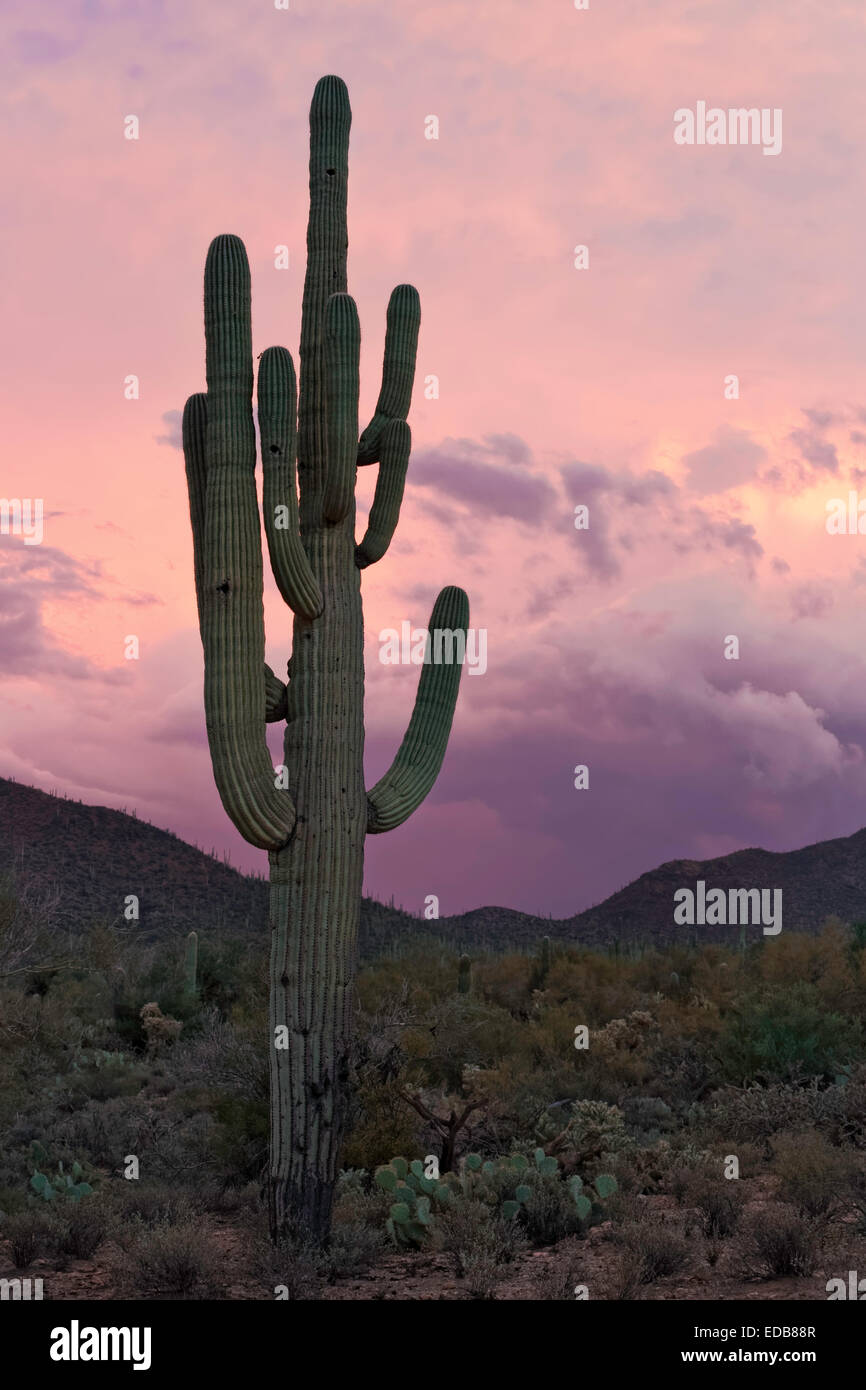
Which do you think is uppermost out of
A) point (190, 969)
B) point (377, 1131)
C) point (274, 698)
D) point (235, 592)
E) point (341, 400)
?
point (341, 400)

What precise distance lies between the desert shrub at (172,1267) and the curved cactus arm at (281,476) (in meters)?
4.63

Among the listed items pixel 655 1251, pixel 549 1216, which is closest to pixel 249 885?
pixel 549 1216

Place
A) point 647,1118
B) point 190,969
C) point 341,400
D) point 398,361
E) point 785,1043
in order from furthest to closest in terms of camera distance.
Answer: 1. point 190,969
2. point 785,1043
3. point 647,1118
4. point 398,361
5. point 341,400

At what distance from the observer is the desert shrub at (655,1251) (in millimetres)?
8891

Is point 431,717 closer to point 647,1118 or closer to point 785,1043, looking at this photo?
point 647,1118

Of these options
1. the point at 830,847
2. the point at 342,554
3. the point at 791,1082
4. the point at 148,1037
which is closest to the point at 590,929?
the point at 830,847

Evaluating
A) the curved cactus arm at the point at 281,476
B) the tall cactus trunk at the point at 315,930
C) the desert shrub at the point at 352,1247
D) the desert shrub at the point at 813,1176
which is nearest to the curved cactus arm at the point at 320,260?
the curved cactus arm at the point at 281,476

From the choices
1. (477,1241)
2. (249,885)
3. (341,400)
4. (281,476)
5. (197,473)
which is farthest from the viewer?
(249,885)

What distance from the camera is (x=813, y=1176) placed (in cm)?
1033

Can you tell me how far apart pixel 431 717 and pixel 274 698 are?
5.79 feet

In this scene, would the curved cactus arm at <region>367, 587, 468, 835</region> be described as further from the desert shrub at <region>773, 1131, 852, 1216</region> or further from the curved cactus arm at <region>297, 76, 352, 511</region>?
the desert shrub at <region>773, 1131, 852, 1216</region>

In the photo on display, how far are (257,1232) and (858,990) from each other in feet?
35.7

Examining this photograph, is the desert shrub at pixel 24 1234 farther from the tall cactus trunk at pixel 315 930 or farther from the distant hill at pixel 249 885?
the distant hill at pixel 249 885
